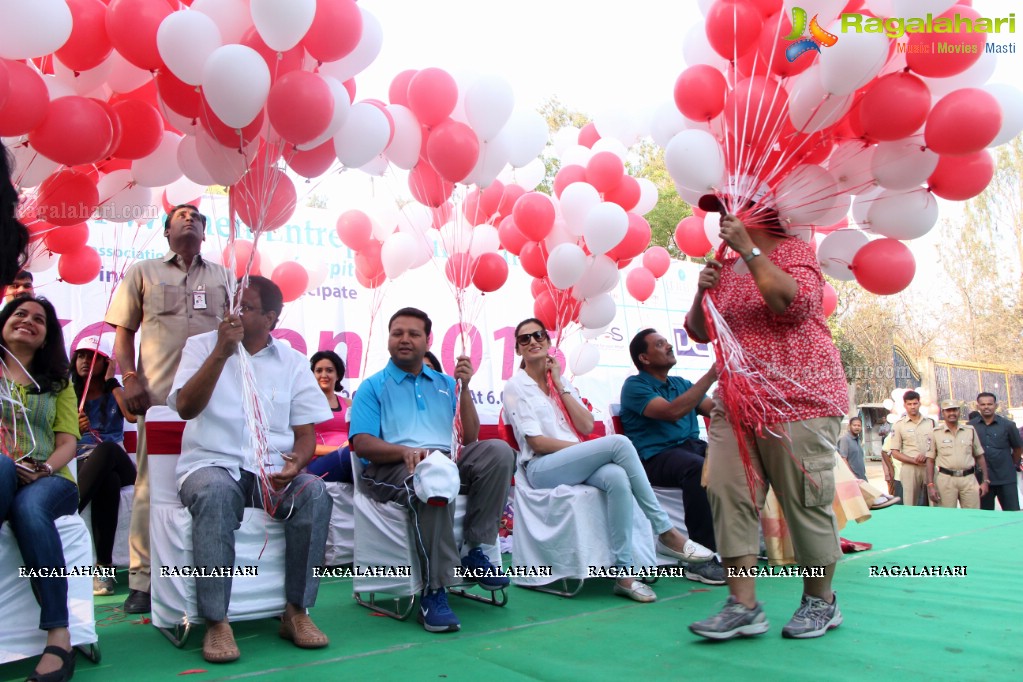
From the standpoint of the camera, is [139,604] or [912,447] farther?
[912,447]

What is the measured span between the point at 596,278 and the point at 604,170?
0.69 meters

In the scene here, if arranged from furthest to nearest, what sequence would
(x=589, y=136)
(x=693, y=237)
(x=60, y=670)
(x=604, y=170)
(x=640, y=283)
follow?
(x=640, y=283), (x=589, y=136), (x=604, y=170), (x=693, y=237), (x=60, y=670)

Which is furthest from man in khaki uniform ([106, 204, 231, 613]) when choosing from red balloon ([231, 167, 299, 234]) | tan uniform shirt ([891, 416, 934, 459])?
tan uniform shirt ([891, 416, 934, 459])

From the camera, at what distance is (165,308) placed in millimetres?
3098

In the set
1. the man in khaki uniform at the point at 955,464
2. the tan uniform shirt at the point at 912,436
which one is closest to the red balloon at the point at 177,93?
the man in khaki uniform at the point at 955,464

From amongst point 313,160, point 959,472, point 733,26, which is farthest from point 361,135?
point 959,472

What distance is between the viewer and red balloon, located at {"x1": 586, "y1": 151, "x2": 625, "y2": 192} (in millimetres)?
4785

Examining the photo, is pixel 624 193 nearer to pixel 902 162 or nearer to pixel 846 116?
pixel 846 116

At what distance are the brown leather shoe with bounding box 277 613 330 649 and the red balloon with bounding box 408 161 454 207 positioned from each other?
2412 millimetres

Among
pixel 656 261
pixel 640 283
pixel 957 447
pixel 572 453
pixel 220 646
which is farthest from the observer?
pixel 957 447

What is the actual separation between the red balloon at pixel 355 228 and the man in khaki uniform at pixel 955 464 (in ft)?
18.6

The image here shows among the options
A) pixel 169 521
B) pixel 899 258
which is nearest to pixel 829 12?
pixel 899 258

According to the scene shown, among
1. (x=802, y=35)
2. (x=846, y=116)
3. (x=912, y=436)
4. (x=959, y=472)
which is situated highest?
(x=802, y=35)

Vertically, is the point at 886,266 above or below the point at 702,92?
below
